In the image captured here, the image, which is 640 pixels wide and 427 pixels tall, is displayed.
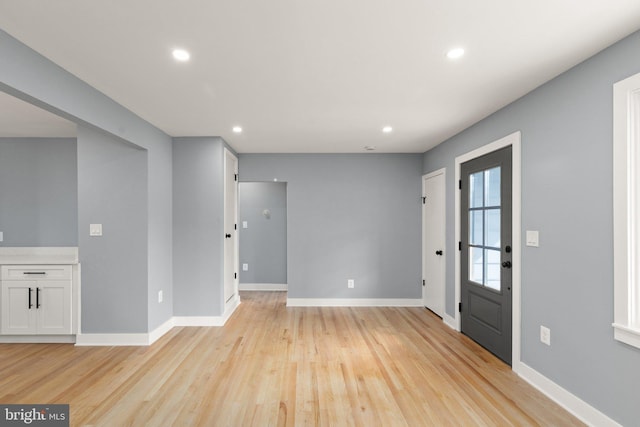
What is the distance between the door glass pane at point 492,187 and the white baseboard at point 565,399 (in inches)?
59.0

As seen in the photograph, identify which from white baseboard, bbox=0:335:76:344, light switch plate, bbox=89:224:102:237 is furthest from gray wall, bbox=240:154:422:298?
white baseboard, bbox=0:335:76:344

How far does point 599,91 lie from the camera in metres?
2.06

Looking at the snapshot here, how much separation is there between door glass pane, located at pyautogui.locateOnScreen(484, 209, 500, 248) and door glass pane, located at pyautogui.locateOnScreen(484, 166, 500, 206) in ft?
0.30

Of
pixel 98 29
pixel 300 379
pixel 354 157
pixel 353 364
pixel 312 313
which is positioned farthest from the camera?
pixel 354 157

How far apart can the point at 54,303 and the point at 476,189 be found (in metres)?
4.79

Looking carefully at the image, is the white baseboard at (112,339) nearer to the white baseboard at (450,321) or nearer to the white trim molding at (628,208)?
the white baseboard at (450,321)

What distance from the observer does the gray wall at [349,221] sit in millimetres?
5156

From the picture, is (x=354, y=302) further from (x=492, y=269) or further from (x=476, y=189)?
(x=476, y=189)

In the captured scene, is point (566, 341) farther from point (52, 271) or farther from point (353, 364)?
A: point (52, 271)

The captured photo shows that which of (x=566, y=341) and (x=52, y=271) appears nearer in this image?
(x=566, y=341)

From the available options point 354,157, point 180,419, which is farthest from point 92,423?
point 354,157

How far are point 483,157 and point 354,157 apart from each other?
216cm

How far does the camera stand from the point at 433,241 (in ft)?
15.8

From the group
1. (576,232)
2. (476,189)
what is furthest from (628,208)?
(476,189)
